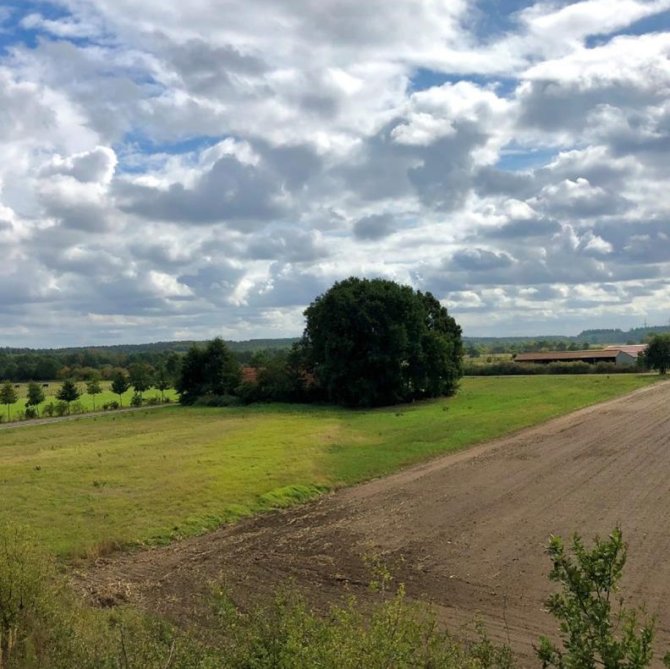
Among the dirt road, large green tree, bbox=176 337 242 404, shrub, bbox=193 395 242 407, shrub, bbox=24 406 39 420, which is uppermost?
large green tree, bbox=176 337 242 404

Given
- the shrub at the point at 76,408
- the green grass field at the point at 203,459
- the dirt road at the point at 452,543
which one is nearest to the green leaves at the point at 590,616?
the dirt road at the point at 452,543

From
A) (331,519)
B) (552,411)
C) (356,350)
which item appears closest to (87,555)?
(331,519)

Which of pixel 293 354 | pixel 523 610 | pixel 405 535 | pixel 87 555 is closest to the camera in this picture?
pixel 523 610

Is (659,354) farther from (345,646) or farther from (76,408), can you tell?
(345,646)

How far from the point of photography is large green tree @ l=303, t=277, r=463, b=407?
58.2 meters

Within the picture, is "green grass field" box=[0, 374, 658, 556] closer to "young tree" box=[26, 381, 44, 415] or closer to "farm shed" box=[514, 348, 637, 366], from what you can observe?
"young tree" box=[26, 381, 44, 415]

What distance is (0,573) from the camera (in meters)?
8.15

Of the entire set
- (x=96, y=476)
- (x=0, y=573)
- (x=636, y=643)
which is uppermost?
(x=636, y=643)

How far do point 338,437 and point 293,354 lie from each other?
28423 millimetres

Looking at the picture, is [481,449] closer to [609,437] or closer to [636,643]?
[609,437]

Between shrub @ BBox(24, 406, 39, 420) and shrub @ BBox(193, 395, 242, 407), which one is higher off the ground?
shrub @ BBox(193, 395, 242, 407)

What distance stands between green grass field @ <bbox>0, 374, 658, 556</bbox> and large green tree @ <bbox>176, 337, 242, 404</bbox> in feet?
41.4

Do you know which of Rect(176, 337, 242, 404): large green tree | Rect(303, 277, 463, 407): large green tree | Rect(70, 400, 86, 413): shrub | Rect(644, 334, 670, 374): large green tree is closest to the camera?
Rect(303, 277, 463, 407): large green tree

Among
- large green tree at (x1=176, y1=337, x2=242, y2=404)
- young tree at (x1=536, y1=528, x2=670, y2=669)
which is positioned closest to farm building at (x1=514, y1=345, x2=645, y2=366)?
large green tree at (x1=176, y1=337, x2=242, y2=404)
